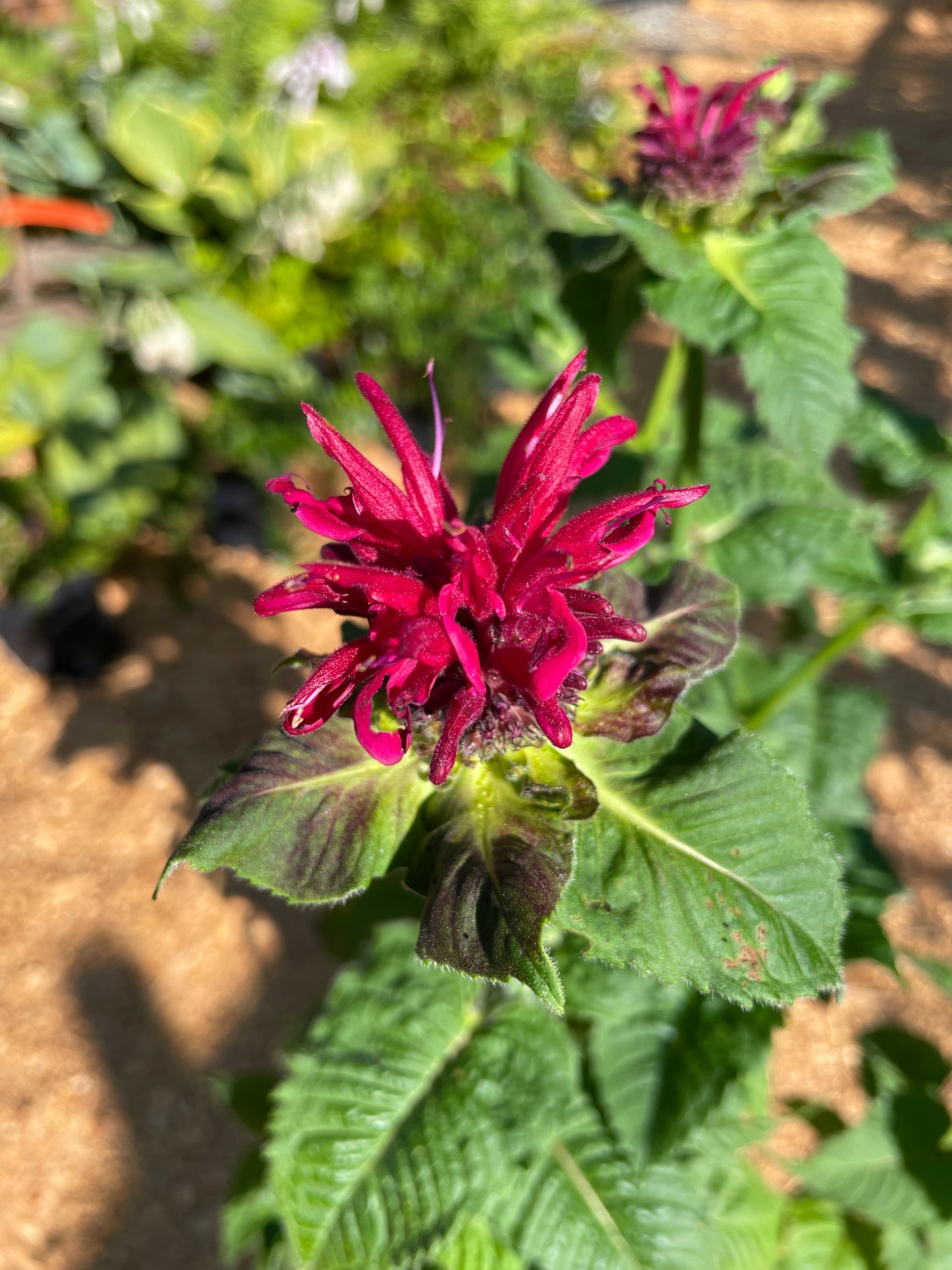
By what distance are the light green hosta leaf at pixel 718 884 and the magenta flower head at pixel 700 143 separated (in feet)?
2.62

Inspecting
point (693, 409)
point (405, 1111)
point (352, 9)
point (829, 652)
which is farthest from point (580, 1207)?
point (352, 9)

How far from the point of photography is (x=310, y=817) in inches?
34.5

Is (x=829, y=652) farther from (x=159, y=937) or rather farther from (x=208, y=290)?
(x=208, y=290)

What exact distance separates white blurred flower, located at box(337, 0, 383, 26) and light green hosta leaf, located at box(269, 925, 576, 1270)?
5326 millimetres

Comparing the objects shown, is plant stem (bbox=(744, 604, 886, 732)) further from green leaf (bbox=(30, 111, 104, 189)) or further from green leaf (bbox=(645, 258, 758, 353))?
green leaf (bbox=(30, 111, 104, 189))

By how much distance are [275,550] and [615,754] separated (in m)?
2.41

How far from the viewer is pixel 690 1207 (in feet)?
4.33

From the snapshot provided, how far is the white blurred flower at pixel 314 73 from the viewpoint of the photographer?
12.9ft

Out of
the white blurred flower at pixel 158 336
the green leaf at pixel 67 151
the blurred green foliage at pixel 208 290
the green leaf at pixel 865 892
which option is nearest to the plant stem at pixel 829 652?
the green leaf at pixel 865 892

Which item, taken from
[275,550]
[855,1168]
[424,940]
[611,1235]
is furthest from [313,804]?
[275,550]

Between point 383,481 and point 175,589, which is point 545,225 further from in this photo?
point 175,589

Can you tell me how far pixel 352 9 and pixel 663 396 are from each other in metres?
4.54

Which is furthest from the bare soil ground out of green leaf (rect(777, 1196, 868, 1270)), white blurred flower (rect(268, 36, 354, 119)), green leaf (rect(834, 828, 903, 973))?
white blurred flower (rect(268, 36, 354, 119))

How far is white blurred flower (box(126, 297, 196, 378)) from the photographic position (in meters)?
3.16
